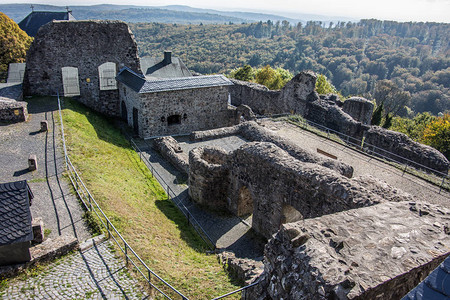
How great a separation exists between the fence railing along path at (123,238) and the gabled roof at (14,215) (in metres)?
2.17

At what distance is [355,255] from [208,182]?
29.6 feet

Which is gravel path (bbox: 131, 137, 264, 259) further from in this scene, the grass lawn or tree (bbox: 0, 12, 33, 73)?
tree (bbox: 0, 12, 33, 73)

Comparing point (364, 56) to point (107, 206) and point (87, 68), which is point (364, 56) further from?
point (107, 206)

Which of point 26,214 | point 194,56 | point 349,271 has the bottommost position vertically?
point 194,56

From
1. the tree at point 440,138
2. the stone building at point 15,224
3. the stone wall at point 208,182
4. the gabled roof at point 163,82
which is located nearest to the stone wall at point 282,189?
the stone wall at point 208,182

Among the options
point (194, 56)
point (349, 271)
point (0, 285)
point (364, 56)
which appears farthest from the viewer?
point (364, 56)

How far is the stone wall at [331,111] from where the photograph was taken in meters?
17.3

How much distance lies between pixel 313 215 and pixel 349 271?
15.5 feet

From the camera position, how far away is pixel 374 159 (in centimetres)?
1766

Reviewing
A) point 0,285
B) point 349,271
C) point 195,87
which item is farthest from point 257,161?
point 195,87

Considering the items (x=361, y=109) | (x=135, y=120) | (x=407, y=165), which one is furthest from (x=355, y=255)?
(x=361, y=109)

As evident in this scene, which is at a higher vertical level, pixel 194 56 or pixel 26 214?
pixel 26 214

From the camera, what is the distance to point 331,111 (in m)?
23.2

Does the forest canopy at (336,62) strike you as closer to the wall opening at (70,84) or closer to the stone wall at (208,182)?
the wall opening at (70,84)
